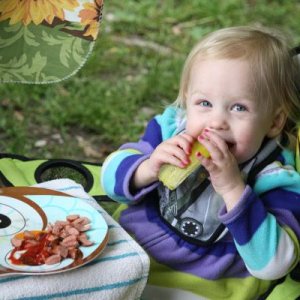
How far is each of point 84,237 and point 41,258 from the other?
0.30ft

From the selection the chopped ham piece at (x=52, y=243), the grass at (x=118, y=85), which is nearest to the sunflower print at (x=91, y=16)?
the chopped ham piece at (x=52, y=243)

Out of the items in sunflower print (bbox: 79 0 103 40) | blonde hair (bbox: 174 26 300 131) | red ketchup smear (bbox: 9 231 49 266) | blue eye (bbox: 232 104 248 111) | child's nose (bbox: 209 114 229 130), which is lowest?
red ketchup smear (bbox: 9 231 49 266)

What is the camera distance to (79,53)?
1.66m

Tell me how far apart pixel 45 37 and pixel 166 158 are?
45 cm

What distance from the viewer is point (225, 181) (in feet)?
4.52

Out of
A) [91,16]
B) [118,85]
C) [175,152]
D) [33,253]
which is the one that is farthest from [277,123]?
[118,85]

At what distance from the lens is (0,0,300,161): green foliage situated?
9.18ft

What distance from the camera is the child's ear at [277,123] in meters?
1.49

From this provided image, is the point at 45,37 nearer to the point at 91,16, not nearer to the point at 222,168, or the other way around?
the point at 91,16

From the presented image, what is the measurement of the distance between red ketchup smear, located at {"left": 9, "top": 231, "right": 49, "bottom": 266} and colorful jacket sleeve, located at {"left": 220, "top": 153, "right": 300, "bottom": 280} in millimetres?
344

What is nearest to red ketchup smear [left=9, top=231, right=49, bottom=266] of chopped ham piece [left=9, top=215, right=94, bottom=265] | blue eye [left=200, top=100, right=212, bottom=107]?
chopped ham piece [left=9, top=215, right=94, bottom=265]

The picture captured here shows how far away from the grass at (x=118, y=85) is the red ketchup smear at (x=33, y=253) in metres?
1.38

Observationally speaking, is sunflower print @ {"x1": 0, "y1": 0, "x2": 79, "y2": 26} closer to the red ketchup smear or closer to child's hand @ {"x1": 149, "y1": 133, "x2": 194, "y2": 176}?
child's hand @ {"x1": 149, "y1": 133, "x2": 194, "y2": 176}

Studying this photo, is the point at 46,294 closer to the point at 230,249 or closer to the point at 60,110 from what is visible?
the point at 230,249
